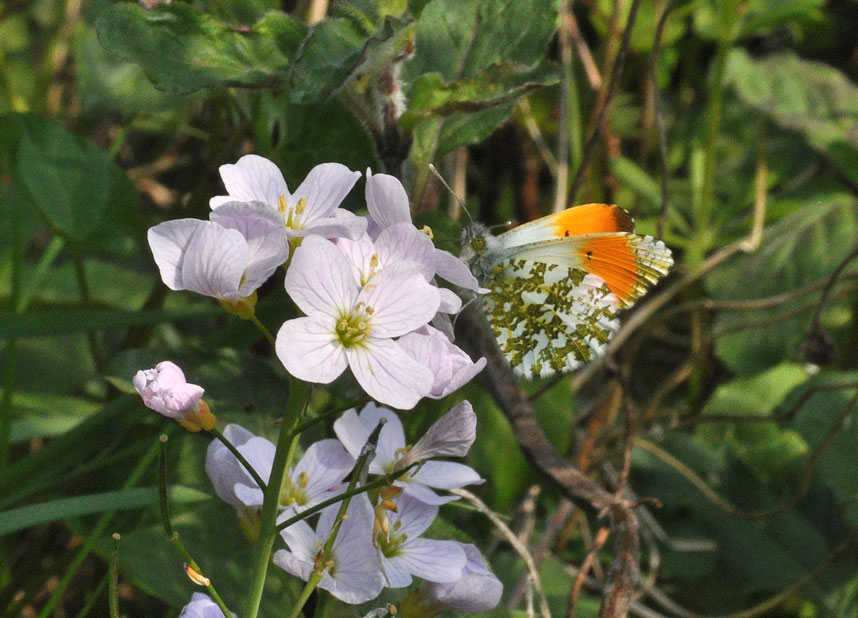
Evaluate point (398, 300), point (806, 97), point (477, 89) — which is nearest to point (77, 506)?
point (398, 300)

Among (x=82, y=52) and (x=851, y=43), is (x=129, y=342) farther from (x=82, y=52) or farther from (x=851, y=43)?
(x=851, y=43)

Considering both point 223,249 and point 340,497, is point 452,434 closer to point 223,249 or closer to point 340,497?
point 340,497

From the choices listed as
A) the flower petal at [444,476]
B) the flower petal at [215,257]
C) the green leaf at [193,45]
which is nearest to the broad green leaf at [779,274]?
the flower petal at [444,476]

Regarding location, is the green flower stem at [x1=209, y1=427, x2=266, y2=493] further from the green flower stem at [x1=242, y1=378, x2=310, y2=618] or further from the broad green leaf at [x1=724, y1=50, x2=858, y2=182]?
the broad green leaf at [x1=724, y1=50, x2=858, y2=182]

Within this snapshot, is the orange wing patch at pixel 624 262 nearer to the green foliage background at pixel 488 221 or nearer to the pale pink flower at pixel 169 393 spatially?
the green foliage background at pixel 488 221

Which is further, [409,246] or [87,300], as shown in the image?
[87,300]
